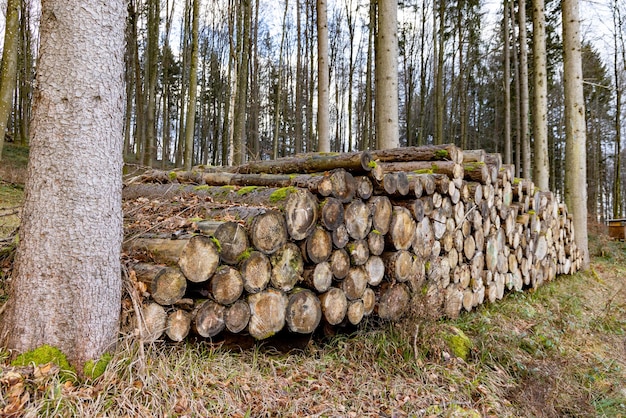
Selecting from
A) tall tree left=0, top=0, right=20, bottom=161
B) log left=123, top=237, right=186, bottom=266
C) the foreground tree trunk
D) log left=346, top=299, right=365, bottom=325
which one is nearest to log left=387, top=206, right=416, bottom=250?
log left=346, top=299, right=365, bottom=325

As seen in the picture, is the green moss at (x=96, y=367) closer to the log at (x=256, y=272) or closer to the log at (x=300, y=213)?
the log at (x=256, y=272)

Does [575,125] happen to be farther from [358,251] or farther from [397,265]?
[358,251]

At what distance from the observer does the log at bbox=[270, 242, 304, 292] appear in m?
3.13

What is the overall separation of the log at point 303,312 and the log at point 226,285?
50cm

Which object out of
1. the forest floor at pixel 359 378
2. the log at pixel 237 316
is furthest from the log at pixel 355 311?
the log at pixel 237 316

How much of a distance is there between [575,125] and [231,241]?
9.12m

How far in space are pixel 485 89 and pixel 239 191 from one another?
24699 mm

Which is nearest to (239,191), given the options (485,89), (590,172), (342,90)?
(342,90)

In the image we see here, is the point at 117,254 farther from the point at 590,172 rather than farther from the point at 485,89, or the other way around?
the point at 590,172

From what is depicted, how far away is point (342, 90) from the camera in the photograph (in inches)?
968

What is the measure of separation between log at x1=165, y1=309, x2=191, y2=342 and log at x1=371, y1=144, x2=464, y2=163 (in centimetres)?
295

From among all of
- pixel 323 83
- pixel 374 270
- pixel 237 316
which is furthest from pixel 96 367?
pixel 323 83

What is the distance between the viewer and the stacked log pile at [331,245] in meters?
2.74

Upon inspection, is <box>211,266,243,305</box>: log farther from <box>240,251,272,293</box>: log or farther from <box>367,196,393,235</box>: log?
<box>367,196,393,235</box>: log
